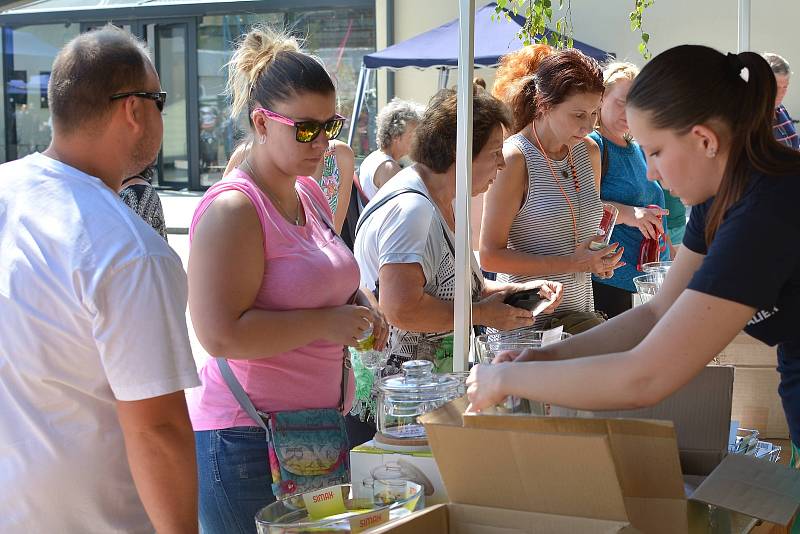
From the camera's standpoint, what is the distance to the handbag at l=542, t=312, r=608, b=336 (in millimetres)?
2881

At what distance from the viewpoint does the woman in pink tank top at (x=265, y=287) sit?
1.84 meters

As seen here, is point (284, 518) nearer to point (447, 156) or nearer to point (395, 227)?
point (395, 227)

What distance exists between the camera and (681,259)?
1.72 metres

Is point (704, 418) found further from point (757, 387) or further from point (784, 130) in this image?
point (784, 130)

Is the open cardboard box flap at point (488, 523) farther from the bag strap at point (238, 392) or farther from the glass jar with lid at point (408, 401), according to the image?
the bag strap at point (238, 392)

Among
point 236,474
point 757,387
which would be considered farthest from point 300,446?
point 757,387

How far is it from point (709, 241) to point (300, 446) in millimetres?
895

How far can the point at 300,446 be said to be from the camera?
1.88 meters

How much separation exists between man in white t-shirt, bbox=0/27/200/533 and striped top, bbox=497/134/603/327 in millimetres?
1683

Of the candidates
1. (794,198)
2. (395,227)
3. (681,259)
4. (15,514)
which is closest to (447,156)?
(395,227)

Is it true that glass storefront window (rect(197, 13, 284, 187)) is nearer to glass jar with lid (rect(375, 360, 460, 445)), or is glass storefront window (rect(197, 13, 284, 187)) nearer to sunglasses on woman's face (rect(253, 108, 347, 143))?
sunglasses on woman's face (rect(253, 108, 347, 143))

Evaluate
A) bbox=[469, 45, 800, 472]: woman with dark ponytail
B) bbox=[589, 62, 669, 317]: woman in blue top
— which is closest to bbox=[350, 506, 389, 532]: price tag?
bbox=[469, 45, 800, 472]: woman with dark ponytail

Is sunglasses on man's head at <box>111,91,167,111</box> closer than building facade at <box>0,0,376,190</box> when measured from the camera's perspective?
Yes

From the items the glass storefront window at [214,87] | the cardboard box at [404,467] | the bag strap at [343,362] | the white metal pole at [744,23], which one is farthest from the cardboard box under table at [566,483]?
the glass storefront window at [214,87]
